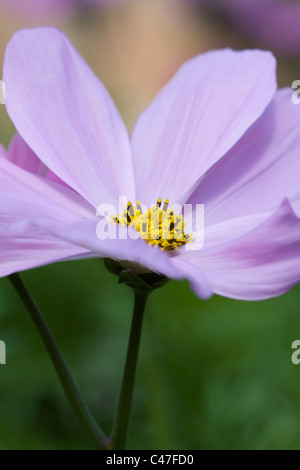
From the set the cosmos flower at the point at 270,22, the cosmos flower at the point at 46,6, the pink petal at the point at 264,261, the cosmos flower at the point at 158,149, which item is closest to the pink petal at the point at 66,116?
the cosmos flower at the point at 158,149

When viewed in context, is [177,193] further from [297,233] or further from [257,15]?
[257,15]

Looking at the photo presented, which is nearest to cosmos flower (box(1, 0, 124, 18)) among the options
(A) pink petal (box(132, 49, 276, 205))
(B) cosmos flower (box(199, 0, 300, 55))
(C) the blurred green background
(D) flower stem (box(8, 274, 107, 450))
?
(B) cosmos flower (box(199, 0, 300, 55))

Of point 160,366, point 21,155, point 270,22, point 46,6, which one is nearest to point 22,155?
point 21,155

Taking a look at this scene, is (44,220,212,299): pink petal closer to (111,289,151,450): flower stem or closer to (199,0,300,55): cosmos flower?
(111,289,151,450): flower stem

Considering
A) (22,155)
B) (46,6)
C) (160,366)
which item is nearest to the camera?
(22,155)

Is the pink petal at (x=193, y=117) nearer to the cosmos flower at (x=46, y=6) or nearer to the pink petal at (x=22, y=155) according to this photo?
the pink petal at (x=22, y=155)

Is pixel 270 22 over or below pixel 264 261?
over

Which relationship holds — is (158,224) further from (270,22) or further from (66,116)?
(270,22)

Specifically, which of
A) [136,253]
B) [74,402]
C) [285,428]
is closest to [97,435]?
[74,402]
